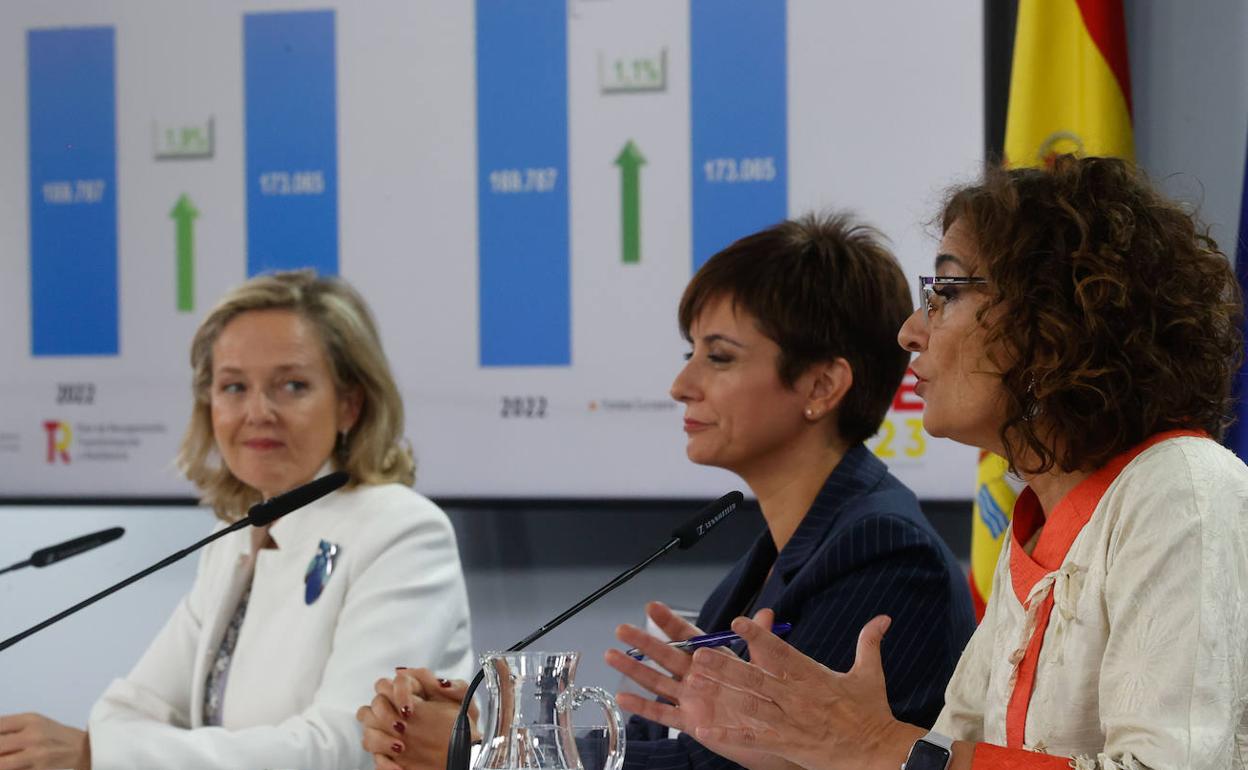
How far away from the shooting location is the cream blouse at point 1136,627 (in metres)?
1.22

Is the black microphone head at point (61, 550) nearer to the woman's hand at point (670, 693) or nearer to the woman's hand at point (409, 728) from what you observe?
the woman's hand at point (409, 728)

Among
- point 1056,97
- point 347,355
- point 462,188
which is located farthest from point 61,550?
point 1056,97

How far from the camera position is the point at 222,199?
3.47 m

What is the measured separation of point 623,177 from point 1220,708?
2.22 meters

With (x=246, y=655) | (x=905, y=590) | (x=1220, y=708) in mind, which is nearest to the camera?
(x=1220, y=708)

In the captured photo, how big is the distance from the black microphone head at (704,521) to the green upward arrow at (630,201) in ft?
5.10

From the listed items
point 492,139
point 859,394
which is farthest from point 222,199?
point 859,394

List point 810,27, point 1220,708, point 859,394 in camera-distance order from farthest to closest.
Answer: point 810,27 → point 859,394 → point 1220,708

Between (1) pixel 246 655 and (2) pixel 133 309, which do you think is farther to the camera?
(2) pixel 133 309

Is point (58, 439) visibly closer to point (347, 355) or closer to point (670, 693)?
point (347, 355)

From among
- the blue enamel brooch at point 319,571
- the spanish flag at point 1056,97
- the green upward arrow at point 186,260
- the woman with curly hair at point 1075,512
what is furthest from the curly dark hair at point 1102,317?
the green upward arrow at point 186,260

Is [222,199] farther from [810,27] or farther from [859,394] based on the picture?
[859,394]

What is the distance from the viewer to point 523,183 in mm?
3307

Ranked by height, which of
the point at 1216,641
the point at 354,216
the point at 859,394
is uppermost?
the point at 354,216
